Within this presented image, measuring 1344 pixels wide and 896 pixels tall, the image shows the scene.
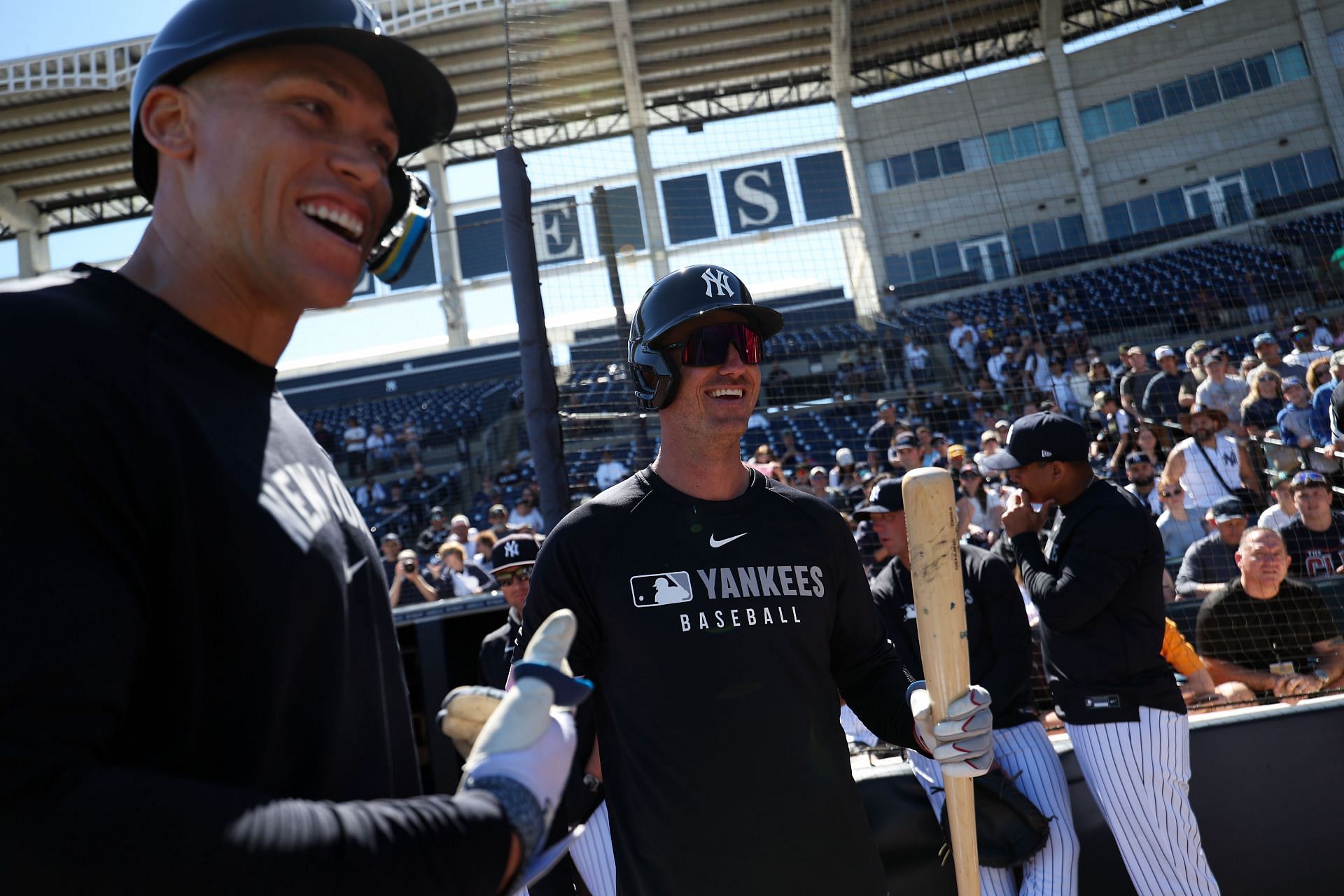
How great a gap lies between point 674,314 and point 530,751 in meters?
1.72

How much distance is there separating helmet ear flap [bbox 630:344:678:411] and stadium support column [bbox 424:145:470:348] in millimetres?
27050

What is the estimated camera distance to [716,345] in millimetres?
2393

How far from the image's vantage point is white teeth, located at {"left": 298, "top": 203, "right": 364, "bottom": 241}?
3.56 ft

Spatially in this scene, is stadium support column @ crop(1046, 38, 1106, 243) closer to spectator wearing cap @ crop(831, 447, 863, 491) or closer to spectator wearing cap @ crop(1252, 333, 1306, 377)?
spectator wearing cap @ crop(1252, 333, 1306, 377)

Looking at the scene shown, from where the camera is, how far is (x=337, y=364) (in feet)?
99.7

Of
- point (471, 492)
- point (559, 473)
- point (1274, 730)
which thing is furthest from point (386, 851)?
point (471, 492)

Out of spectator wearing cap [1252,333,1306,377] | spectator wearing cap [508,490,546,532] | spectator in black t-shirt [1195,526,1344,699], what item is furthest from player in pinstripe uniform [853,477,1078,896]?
spectator wearing cap [508,490,546,532]

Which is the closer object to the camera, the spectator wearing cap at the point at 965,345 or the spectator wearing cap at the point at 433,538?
the spectator wearing cap at the point at 433,538

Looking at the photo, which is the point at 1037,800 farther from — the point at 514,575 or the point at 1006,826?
the point at 514,575

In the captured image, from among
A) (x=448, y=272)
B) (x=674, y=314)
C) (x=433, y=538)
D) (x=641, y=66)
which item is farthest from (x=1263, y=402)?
(x=448, y=272)

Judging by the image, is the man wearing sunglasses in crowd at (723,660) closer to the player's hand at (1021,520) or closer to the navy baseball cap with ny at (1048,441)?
the navy baseball cap with ny at (1048,441)

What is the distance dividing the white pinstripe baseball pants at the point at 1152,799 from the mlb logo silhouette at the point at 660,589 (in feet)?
7.54

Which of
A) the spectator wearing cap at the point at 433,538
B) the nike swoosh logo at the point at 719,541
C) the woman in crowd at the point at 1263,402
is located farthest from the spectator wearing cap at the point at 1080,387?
the nike swoosh logo at the point at 719,541

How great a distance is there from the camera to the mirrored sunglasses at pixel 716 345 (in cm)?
238
